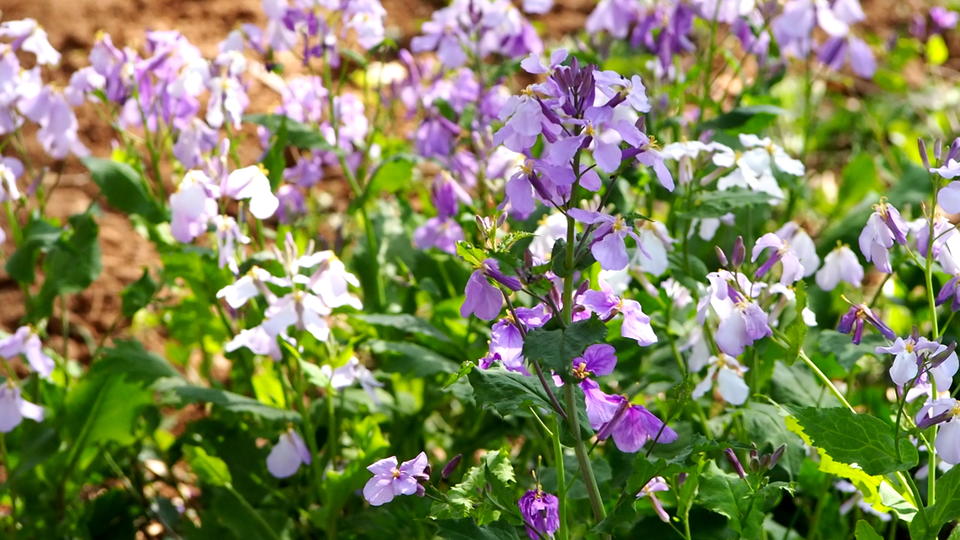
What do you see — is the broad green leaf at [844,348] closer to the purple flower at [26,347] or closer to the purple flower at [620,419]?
the purple flower at [620,419]

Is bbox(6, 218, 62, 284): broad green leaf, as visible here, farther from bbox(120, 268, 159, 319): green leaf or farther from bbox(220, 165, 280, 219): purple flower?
bbox(220, 165, 280, 219): purple flower

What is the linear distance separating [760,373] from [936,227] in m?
0.50

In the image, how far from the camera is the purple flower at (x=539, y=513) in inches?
59.9

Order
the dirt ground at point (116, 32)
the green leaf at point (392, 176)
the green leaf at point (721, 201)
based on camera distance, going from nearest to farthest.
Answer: the green leaf at point (721, 201) < the green leaf at point (392, 176) < the dirt ground at point (116, 32)

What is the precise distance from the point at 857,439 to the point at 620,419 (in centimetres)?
29

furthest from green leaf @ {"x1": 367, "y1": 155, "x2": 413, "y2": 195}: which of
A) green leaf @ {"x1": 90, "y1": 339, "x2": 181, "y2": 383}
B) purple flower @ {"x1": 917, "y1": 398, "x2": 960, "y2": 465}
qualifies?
purple flower @ {"x1": 917, "y1": 398, "x2": 960, "y2": 465}

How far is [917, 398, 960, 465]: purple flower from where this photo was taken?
1467 millimetres

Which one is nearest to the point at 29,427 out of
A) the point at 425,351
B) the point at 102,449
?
the point at 102,449

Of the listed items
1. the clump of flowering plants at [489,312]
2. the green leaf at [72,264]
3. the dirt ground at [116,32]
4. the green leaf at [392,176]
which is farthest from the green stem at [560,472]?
the dirt ground at [116,32]

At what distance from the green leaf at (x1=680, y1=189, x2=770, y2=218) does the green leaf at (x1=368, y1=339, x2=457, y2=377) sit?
0.50 meters

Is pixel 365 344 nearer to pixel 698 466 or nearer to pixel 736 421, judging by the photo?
pixel 736 421

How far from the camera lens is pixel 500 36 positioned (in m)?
2.77

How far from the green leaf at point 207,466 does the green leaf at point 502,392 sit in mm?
826

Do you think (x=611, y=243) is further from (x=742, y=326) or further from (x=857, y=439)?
(x=857, y=439)
